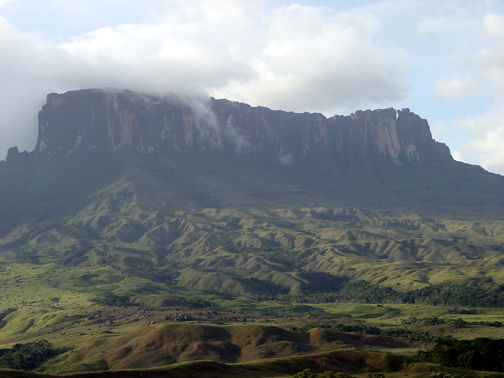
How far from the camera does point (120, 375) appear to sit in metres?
151

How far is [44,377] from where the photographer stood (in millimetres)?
147125

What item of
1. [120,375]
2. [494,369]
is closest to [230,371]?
[120,375]

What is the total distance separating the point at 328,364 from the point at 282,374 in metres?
17.7

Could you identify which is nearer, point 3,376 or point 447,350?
point 3,376

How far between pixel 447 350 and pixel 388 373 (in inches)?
902

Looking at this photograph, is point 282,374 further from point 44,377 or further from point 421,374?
point 44,377

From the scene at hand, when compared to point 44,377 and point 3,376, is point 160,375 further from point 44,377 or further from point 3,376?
point 3,376


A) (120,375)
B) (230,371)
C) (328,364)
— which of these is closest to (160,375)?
(120,375)

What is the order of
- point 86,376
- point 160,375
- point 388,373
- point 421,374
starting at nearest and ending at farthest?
point 86,376 < point 160,375 < point 421,374 < point 388,373

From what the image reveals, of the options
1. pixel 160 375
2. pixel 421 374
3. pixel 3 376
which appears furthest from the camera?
pixel 421 374

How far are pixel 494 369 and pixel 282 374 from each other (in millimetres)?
59061

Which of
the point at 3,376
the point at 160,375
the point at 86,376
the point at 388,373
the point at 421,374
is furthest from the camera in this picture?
the point at 388,373

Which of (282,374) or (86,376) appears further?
(282,374)

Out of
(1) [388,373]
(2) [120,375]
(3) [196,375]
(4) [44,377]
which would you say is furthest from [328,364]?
(4) [44,377]
